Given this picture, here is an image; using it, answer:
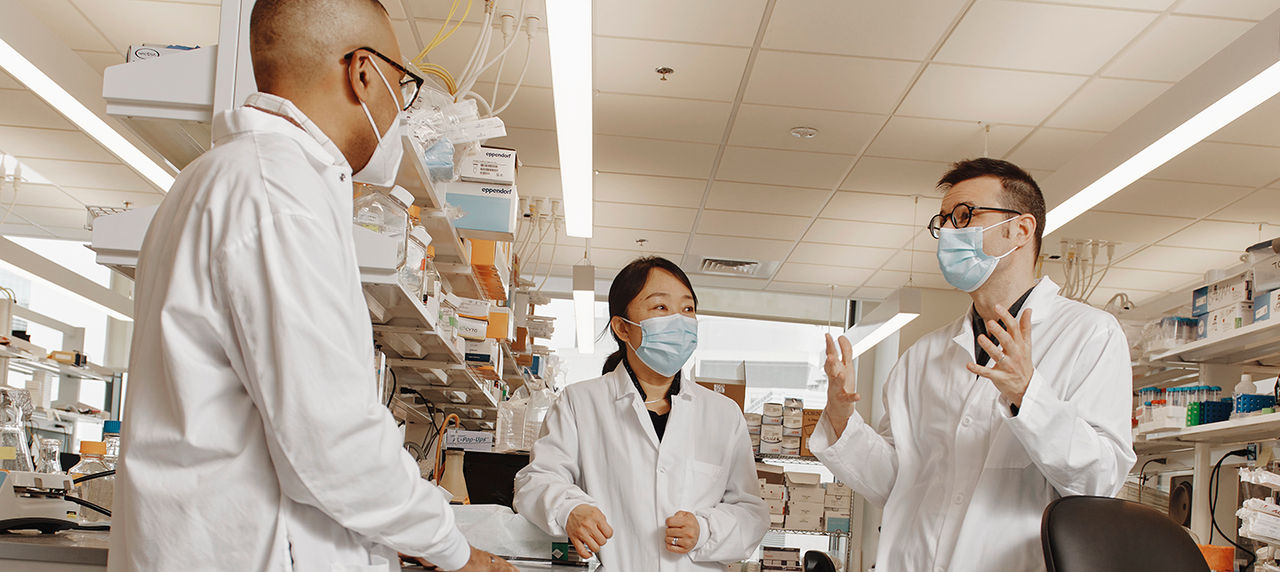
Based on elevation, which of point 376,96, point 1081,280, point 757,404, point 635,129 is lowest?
point 757,404

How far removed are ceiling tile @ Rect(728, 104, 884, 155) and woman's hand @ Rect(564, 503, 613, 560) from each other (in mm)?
3544

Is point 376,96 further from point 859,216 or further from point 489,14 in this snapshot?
point 859,216

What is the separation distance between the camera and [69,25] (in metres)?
4.84

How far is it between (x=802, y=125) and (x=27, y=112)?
4543 millimetres

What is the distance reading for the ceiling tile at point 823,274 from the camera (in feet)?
28.5

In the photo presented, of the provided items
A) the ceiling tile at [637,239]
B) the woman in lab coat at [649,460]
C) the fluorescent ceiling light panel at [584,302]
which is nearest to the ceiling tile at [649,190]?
the fluorescent ceiling light panel at [584,302]

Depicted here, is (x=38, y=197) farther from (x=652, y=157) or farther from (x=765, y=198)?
(x=765, y=198)

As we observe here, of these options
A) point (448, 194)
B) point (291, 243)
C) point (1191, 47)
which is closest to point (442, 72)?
point (448, 194)

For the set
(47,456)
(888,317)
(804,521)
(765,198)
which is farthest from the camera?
(888,317)

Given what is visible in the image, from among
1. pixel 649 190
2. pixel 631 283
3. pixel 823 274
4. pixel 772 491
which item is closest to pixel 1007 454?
pixel 631 283

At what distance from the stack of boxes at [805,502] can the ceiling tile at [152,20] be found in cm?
444

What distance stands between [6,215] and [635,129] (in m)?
5.62

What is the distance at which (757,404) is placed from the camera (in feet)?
33.4

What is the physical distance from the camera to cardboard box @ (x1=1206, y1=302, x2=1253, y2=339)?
400 cm
